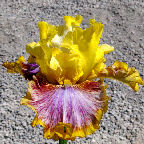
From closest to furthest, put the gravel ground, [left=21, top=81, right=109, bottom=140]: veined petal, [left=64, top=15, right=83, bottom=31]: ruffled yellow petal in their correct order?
[left=21, top=81, right=109, bottom=140]: veined petal, [left=64, top=15, right=83, bottom=31]: ruffled yellow petal, the gravel ground

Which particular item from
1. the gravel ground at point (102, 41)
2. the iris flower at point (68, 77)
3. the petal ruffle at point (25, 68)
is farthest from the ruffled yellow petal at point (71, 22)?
the gravel ground at point (102, 41)

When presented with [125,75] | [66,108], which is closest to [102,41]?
[125,75]

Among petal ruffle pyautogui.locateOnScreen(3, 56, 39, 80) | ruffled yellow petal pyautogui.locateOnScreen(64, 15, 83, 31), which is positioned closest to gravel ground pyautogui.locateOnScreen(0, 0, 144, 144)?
petal ruffle pyautogui.locateOnScreen(3, 56, 39, 80)

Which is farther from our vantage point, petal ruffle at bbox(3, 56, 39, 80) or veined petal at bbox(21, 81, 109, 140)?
petal ruffle at bbox(3, 56, 39, 80)

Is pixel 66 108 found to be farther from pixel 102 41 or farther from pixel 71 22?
pixel 102 41

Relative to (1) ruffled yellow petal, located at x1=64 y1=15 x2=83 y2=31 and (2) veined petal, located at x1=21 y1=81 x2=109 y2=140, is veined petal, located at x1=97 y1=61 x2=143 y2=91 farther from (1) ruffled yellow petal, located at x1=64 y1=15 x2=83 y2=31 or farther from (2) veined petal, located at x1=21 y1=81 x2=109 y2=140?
(1) ruffled yellow petal, located at x1=64 y1=15 x2=83 y2=31

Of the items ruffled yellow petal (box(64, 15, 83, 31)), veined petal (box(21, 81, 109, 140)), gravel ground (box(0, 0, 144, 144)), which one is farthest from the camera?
gravel ground (box(0, 0, 144, 144))

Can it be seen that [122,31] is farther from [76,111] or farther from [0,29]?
[76,111]
